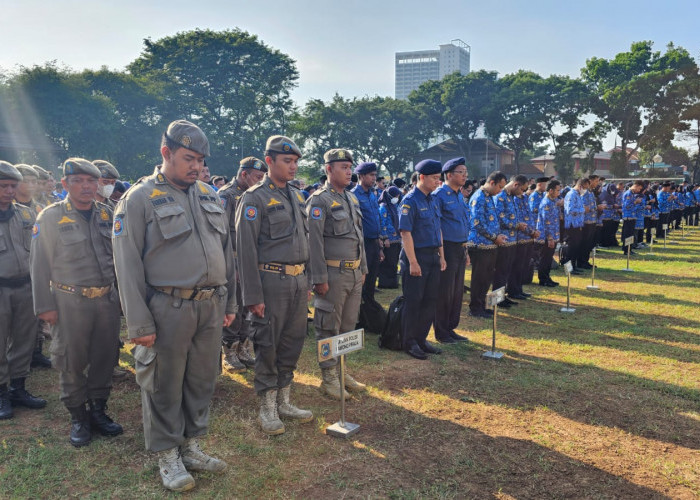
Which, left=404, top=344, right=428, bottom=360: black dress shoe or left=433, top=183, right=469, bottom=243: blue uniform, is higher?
left=433, top=183, right=469, bottom=243: blue uniform

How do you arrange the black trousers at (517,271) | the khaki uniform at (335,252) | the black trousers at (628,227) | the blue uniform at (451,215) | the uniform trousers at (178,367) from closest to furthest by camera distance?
the uniform trousers at (178,367)
the khaki uniform at (335,252)
the blue uniform at (451,215)
the black trousers at (517,271)
the black trousers at (628,227)

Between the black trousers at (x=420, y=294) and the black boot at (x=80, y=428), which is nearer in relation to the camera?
the black boot at (x=80, y=428)

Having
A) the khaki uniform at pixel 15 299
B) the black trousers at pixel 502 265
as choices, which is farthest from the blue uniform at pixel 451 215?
the khaki uniform at pixel 15 299

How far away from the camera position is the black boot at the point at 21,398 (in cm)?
461

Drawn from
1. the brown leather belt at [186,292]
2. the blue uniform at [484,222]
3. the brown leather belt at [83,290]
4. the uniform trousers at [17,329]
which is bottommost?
the uniform trousers at [17,329]

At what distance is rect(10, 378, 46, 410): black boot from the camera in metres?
4.61

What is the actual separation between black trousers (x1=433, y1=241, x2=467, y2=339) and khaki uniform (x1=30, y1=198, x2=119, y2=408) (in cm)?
405

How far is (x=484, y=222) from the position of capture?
7676mm

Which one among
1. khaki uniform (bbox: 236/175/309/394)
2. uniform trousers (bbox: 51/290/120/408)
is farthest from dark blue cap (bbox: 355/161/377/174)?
uniform trousers (bbox: 51/290/120/408)

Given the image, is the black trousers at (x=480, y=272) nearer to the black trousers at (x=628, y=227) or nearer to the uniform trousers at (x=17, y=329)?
the uniform trousers at (x=17, y=329)

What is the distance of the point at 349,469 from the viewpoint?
3525mm

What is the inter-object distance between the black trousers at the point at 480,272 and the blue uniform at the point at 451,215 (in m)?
1.45

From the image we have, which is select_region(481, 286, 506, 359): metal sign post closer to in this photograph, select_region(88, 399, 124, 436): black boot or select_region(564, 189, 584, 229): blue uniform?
select_region(88, 399, 124, 436): black boot

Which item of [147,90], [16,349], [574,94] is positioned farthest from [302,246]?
[574,94]
